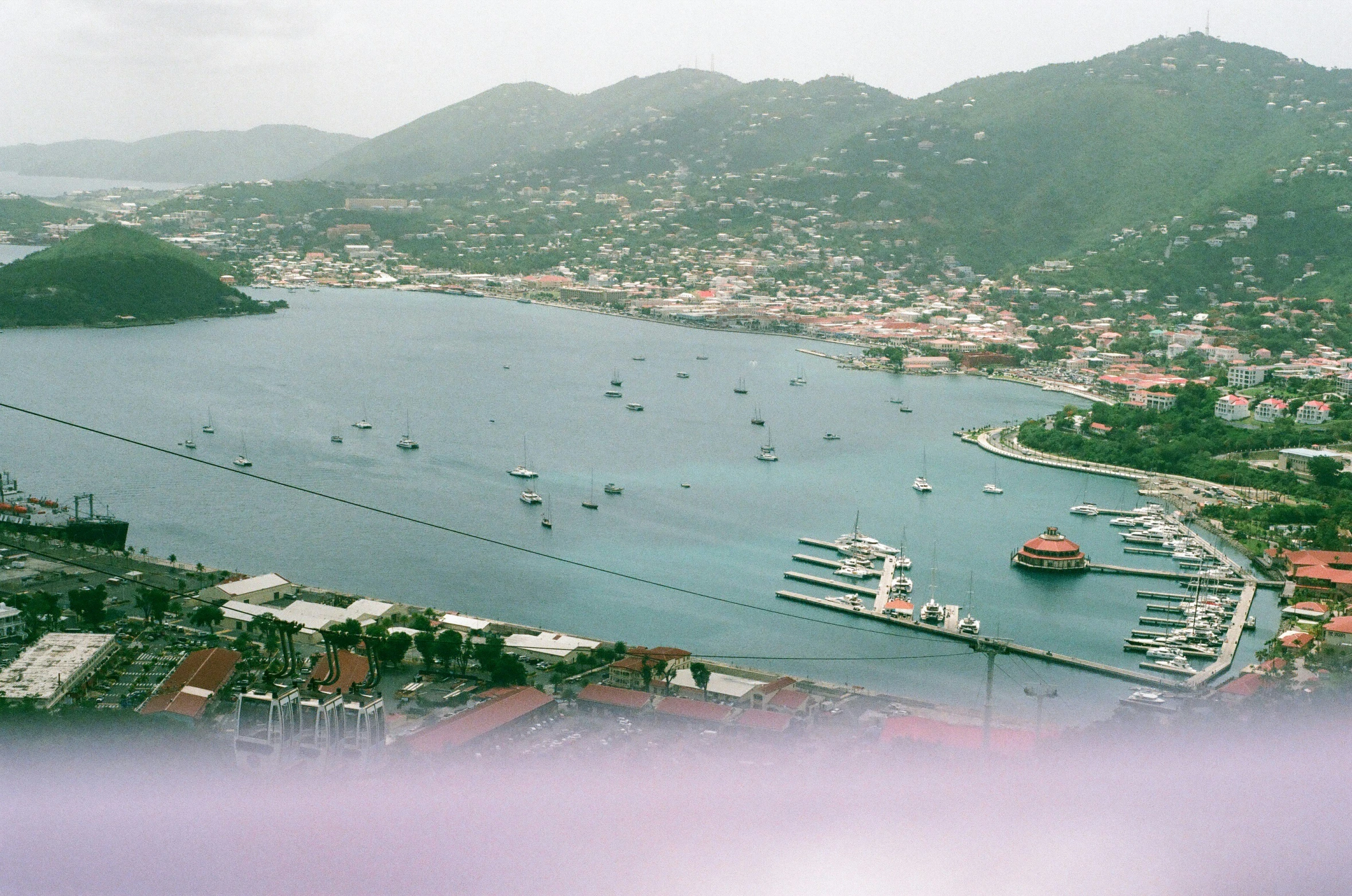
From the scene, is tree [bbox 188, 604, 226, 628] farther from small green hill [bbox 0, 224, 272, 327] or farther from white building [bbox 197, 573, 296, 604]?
small green hill [bbox 0, 224, 272, 327]

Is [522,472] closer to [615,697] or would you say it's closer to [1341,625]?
[615,697]

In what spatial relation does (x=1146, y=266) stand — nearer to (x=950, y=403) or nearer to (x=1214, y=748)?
(x=950, y=403)

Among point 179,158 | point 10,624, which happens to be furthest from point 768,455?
point 179,158

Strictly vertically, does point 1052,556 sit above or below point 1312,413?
below

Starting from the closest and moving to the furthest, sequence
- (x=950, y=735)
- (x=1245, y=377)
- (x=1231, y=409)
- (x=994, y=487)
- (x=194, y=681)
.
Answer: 1. (x=950, y=735)
2. (x=194, y=681)
3. (x=994, y=487)
4. (x=1231, y=409)
5. (x=1245, y=377)

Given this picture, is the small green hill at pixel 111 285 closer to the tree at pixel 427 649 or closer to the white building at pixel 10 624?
the white building at pixel 10 624

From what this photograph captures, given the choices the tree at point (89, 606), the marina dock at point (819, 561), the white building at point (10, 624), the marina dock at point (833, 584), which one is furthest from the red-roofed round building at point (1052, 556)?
the white building at point (10, 624)

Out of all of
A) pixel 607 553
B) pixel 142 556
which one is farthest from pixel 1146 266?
pixel 142 556
